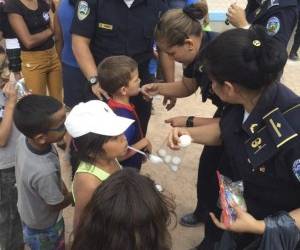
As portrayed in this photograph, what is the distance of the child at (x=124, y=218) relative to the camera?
1337 mm

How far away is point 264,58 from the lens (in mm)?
1661

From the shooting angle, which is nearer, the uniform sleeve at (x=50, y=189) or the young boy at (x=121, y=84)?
the uniform sleeve at (x=50, y=189)

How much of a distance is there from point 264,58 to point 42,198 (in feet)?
4.15

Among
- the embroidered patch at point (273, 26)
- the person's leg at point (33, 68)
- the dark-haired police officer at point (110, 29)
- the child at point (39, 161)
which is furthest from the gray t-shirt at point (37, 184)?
the person's leg at point (33, 68)

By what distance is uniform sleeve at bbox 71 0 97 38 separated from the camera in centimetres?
276

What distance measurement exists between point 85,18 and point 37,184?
1263 millimetres

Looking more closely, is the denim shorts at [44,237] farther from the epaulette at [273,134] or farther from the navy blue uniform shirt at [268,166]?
the epaulette at [273,134]

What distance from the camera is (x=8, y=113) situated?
2.22 meters

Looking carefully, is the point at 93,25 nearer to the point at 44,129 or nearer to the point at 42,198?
the point at 44,129

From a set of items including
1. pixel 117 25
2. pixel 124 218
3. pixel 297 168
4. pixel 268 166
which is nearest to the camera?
pixel 124 218

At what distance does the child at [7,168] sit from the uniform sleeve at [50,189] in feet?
1.23

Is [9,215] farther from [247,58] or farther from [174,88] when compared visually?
[247,58]

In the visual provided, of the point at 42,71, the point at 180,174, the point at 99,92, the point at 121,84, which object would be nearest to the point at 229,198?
the point at 121,84

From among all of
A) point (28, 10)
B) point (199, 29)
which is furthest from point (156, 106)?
point (199, 29)
